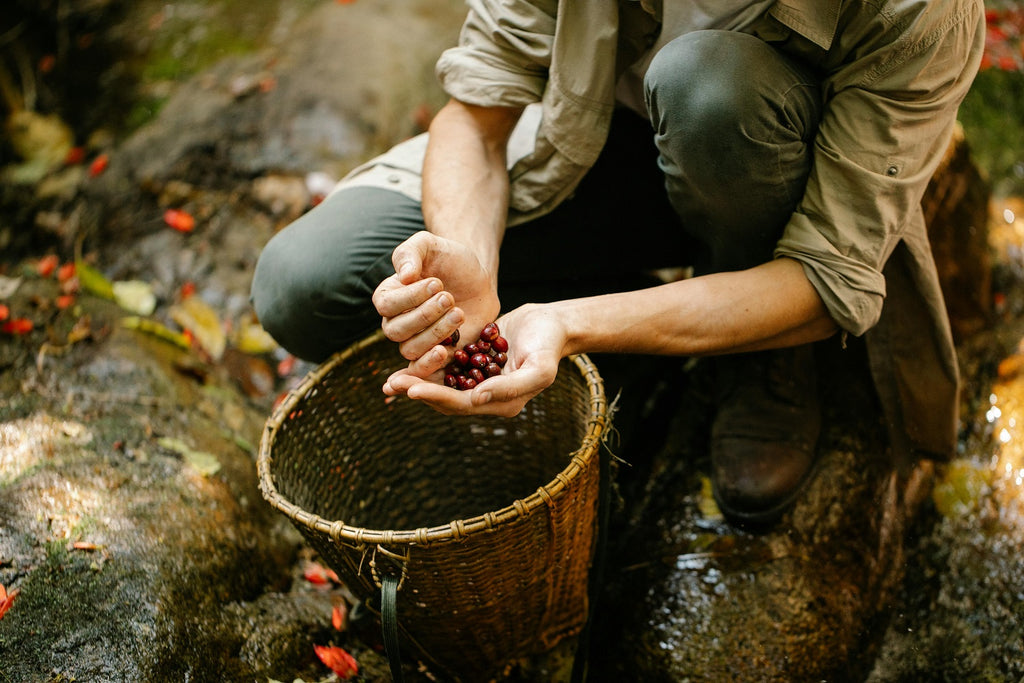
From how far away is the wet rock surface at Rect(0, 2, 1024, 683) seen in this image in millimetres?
1595

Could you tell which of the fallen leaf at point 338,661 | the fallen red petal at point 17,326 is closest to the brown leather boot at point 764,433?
the fallen leaf at point 338,661

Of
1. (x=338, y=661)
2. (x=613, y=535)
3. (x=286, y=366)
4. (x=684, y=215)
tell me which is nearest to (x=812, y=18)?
(x=684, y=215)

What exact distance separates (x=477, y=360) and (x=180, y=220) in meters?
2.02

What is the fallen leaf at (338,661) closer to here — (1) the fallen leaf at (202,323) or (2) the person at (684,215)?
(2) the person at (684,215)

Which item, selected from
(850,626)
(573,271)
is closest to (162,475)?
(573,271)

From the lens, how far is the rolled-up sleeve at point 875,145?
1.34 m

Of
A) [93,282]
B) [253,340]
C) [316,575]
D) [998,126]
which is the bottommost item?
[998,126]

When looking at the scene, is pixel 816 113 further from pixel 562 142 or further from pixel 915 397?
pixel 915 397

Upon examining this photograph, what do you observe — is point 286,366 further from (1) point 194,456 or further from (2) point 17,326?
(2) point 17,326

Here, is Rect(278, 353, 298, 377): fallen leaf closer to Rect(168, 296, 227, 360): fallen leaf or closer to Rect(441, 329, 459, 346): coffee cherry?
Rect(168, 296, 227, 360): fallen leaf

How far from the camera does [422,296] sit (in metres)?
1.27

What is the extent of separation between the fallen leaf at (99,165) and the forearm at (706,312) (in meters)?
2.68

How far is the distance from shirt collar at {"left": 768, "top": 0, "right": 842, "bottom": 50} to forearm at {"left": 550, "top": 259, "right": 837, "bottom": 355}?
42 cm

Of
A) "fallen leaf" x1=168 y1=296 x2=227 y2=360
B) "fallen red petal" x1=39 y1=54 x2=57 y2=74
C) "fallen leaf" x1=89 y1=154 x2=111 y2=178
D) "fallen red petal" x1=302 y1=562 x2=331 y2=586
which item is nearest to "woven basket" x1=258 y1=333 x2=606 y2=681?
"fallen red petal" x1=302 y1=562 x2=331 y2=586
